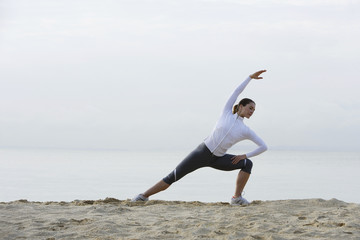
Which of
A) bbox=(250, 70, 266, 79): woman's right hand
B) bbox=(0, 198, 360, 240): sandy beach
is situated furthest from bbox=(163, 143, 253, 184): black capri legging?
bbox=(250, 70, 266, 79): woman's right hand

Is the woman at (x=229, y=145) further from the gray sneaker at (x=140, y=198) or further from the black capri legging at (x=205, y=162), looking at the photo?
the gray sneaker at (x=140, y=198)

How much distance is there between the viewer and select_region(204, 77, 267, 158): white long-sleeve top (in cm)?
619

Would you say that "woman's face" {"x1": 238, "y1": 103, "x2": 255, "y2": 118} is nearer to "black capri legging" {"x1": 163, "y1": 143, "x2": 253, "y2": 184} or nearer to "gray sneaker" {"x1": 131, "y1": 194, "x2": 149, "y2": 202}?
"black capri legging" {"x1": 163, "y1": 143, "x2": 253, "y2": 184}

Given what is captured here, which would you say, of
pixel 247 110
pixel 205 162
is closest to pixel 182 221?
pixel 205 162

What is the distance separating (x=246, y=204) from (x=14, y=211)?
8.89 feet

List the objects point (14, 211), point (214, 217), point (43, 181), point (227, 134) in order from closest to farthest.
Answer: point (214, 217) < point (14, 211) < point (227, 134) < point (43, 181)

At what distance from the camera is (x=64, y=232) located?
480 centimetres

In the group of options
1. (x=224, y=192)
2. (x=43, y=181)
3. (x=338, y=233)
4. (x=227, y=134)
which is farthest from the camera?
(x=43, y=181)

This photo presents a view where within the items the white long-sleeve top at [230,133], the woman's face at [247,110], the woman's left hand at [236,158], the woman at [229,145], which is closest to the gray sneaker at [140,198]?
the woman at [229,145]

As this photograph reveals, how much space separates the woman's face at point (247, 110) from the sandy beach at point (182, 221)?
3.56 feet

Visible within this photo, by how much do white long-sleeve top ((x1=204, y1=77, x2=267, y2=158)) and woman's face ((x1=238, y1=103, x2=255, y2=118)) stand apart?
65 mm

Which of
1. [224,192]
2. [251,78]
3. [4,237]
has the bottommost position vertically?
[4,237]

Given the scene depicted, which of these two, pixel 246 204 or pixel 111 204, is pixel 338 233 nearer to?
pixel 246 204

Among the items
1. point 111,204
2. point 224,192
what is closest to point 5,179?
point 224,192
